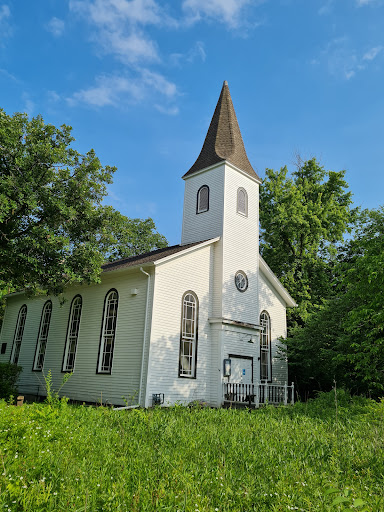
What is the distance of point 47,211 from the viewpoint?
549 inches

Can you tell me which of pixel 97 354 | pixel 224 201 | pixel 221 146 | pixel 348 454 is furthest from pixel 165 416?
pixel 221 146

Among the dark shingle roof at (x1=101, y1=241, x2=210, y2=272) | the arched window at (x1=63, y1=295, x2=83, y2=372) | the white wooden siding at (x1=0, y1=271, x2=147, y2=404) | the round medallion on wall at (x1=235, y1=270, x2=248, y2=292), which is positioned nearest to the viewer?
the white wooden siding at (x1=0, y1=271, x2=147, y2=404)

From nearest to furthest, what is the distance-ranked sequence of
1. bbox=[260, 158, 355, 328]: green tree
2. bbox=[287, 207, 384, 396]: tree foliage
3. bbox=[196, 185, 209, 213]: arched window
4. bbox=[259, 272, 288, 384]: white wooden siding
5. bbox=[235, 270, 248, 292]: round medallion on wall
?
bbox=[287, 207, 384, 396]: tree foliage → bbox=[235, 270, 248, 292]: round medallion on wall → bbox=[196, 185, 209, 213]: arched window → bbox=[259, 272, 288, 384]: white wooden siding → bbox=[260, 158, 355, 328]: green tree

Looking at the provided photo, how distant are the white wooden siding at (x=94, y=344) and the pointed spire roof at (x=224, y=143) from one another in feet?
24.7

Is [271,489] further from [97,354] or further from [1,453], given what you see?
[97,354]

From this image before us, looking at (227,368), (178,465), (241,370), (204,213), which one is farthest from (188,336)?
(178,465)

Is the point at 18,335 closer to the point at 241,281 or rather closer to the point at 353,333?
the point at 241,281

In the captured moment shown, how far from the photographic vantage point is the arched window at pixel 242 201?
19.1 meters

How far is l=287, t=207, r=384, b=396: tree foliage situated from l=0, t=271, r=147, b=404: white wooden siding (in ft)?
23.2

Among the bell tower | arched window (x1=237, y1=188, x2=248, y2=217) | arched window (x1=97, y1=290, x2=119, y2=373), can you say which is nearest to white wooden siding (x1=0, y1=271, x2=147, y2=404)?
arched window (x1=97, y1=290, x2=119, y2=373)

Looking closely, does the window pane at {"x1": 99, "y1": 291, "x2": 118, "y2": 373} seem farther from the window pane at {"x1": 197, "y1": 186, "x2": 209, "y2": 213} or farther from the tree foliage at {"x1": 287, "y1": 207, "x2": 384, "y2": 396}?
the tree foliage at {"x1": 287, "y1": 207, "x2": 384, "y2": 396}

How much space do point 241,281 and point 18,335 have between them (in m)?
13.0

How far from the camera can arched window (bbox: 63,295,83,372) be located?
1746 cm

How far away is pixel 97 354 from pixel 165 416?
8.41 metres
